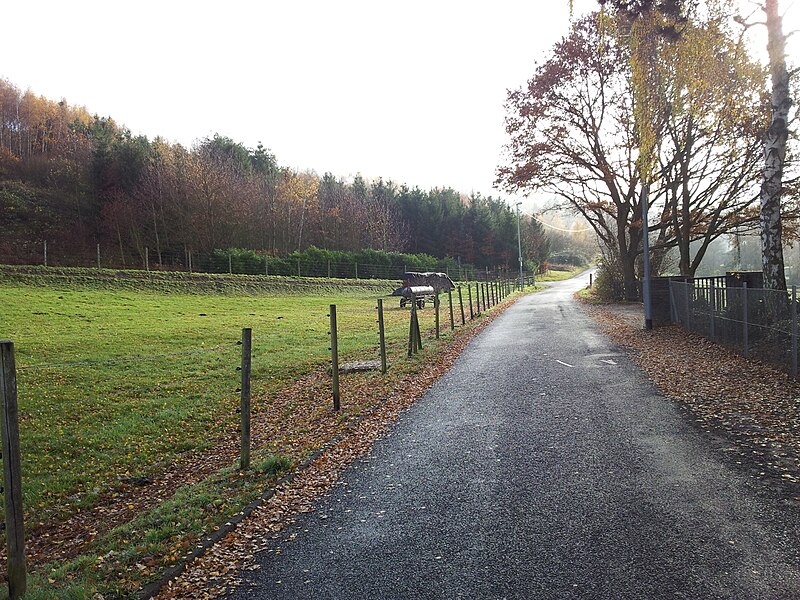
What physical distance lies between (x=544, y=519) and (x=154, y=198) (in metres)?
45.9

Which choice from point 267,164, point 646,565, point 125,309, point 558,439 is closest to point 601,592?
point 646,565

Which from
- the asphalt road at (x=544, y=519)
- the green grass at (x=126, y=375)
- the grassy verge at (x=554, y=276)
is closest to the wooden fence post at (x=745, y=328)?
the asphalt road at (x=544, y=519)

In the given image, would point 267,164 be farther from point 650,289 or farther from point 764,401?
point 764,401

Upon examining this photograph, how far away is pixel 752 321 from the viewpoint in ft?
35.4

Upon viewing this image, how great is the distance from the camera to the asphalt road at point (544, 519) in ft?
11.5

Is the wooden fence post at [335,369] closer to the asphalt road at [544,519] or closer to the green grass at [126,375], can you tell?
the asphalt road at [544,519]

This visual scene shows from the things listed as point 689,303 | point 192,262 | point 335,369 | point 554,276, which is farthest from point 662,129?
point 554,276

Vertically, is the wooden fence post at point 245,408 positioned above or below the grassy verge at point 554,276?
below

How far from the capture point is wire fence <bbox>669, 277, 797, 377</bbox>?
30.4ft

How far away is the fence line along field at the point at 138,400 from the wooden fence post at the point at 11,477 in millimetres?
248

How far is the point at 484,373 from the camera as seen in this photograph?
36.4 feet

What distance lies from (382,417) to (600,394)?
3.08 m

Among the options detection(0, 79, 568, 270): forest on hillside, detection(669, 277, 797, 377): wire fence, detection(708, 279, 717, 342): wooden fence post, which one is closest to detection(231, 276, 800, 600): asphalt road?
detection(669, 277, 797, 377): wire fence

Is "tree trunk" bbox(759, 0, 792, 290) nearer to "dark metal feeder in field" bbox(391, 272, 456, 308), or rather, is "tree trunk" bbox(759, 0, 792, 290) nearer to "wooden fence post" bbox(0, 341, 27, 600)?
"wooden fence post" bbox(0, 341, 27, 600)
